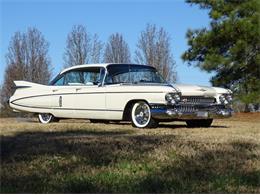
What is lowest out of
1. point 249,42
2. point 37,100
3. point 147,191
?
point 147,191

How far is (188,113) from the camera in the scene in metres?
11.3

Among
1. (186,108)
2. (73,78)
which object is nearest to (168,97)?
(186,108)

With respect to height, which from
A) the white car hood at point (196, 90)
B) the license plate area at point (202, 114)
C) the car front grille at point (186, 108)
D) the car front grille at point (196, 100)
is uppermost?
the white car hood at point (196, 90)

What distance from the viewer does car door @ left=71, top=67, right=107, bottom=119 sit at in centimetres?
1222

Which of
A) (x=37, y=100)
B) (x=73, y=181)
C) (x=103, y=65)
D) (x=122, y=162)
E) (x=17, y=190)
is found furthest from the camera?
(x=37, y=100)

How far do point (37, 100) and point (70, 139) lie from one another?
5.85m

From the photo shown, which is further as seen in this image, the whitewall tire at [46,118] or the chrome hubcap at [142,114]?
the whitewall tire at [46,118]

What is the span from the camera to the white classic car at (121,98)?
37.0 ft

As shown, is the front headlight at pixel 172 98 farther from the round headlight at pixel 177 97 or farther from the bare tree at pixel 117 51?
the bare tree at pixel 117 51

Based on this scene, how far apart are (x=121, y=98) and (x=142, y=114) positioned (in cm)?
61

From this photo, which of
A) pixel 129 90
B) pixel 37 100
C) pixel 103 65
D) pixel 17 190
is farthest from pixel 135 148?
pixel 37 100

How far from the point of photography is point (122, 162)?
6488 mm

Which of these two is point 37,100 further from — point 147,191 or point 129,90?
point 147,191

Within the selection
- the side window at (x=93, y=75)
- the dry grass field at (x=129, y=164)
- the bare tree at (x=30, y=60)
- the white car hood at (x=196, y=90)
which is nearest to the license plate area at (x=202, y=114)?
the white car hood at (x=196, y=90)
